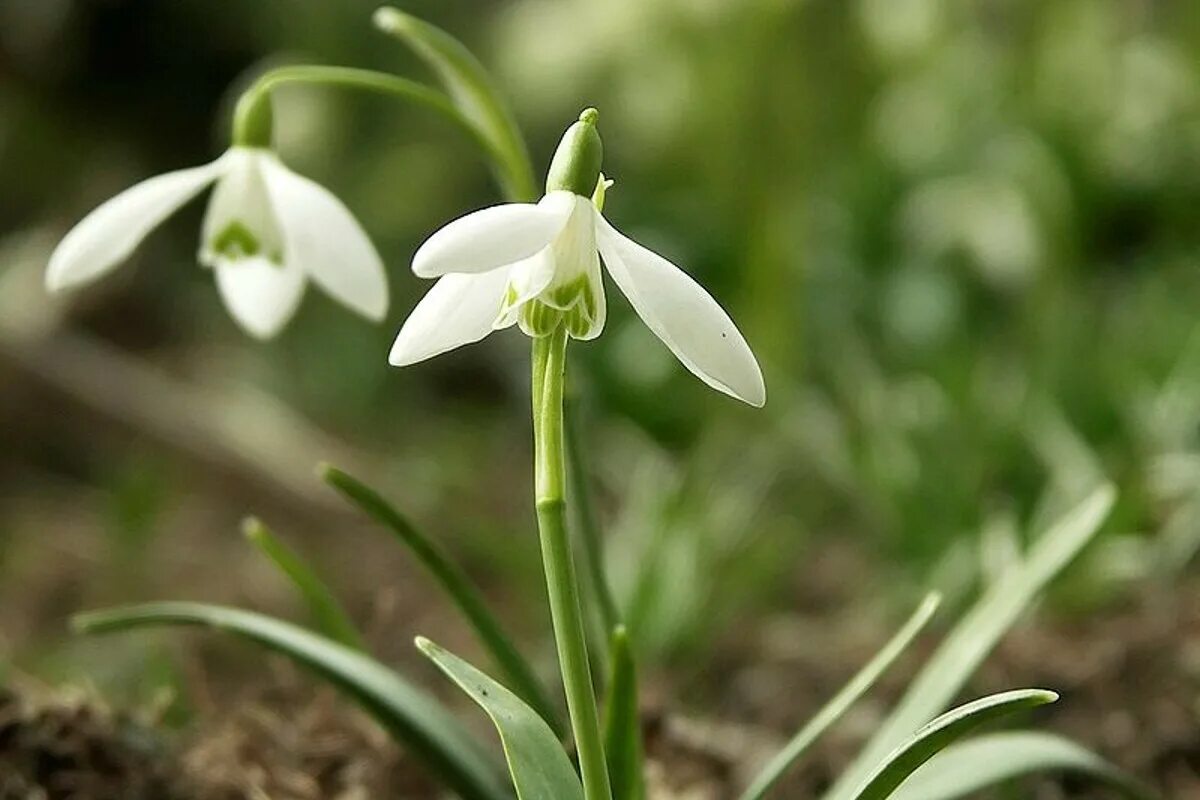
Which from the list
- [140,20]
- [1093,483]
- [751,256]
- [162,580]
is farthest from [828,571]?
[140,20]

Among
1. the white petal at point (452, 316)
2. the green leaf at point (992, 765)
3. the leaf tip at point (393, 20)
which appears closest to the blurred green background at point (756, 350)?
the green leaf at point (992, 765)

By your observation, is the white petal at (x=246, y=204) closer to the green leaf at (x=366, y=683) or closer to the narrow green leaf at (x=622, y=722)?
the green leaf at (x=366, y=683)

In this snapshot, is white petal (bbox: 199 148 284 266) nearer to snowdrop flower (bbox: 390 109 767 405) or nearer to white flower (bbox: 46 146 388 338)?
white flower (bbox: 46 146 388 338)

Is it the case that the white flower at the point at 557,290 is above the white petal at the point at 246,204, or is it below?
below

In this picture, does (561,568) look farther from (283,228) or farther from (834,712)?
(283,228)

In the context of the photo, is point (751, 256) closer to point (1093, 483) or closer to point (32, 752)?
point (1093, 483)

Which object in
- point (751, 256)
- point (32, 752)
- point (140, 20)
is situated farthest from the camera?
point (140, 20)
